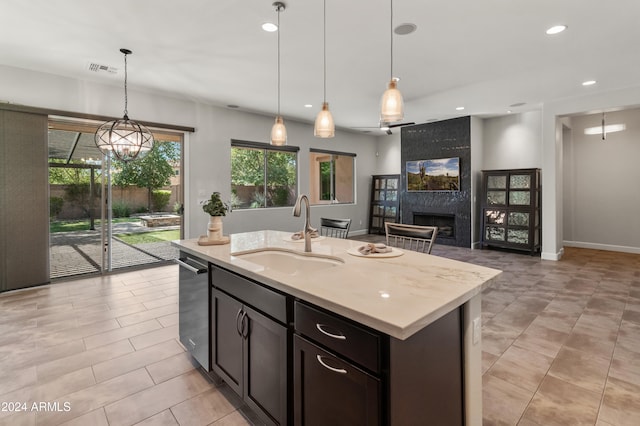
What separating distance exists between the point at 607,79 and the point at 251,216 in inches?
244

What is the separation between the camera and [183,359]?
2.45 m

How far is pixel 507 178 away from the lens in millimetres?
6328

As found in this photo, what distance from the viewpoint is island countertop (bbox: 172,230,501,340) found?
1055 mm

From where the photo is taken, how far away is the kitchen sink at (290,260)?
2.03 m

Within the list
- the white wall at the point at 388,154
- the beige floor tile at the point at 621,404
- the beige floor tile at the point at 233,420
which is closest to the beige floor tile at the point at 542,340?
the beige floor tile at the point at 621,404

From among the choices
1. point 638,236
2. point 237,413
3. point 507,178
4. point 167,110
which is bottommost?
point 237,413

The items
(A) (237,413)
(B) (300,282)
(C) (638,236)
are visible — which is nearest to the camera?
(B) (300,282)

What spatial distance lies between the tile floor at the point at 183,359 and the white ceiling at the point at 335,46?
2.89m

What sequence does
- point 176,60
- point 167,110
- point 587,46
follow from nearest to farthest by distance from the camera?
point 587,46
point 176,60
point 167,110

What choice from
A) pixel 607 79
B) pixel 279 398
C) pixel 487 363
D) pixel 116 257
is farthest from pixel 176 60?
pixel 607 79

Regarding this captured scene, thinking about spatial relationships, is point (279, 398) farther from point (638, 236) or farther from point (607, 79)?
point (638, 236)

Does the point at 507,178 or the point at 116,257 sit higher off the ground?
the point at 507,178

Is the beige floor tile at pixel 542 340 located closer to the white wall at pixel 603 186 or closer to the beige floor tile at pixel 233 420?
the beige floor tile at pixel 233 420

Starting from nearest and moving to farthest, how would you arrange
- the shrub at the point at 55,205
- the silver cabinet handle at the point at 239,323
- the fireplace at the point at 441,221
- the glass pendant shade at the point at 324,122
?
1. the silver cabinet handle at the point at 239,323
2. the glass pendant shade at the point at 324,122
3. the shrub at the point at 55,205
4. the fireplace at the point at 441,221
